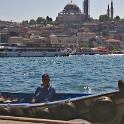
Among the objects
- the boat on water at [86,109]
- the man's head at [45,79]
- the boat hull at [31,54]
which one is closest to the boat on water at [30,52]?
the boat hull at [31,54]

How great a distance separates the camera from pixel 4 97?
45.3 feet

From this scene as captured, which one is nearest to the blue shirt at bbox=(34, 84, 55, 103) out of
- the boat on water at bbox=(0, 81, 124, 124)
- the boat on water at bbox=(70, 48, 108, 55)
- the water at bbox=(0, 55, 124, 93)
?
the boat on water at bbox=(0, 81, 124, 124)

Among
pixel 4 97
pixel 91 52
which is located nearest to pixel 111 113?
pixel 4 97

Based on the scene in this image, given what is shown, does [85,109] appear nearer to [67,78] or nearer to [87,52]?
[67,78]

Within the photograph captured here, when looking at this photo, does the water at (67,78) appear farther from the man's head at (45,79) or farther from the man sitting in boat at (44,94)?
the man's head at (45,79)

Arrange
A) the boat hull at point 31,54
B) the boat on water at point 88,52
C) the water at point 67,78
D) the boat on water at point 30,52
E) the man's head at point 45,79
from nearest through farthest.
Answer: the man's head at point 45,79 < the water at point 67,78 < the boat hull at point 31,54 < the boat on water at point 30,52 < the boat on water at point 88,52

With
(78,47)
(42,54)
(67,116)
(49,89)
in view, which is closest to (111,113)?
(67,116)

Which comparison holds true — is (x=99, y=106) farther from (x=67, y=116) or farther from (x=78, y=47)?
(x=78, y=47)

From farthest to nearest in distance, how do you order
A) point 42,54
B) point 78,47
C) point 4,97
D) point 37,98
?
point 78,47 → point 42,54 → point 4,97 → point 37,98

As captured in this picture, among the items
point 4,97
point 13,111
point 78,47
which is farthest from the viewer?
point 78,47

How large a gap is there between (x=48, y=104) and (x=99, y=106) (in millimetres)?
1208

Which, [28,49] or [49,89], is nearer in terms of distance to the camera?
[49,89]

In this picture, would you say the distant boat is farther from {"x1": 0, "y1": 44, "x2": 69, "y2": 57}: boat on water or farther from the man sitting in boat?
the man sitting in boat

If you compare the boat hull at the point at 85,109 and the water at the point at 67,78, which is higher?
the boat hull at the point at 85,109
